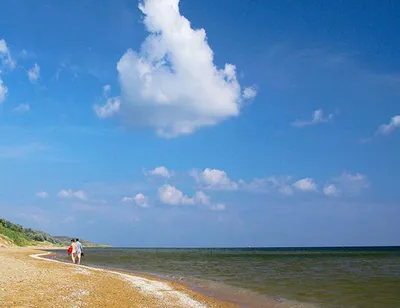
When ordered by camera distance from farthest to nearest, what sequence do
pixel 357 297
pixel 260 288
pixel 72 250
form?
pixel 72 250 → pixel 260 288 → pixel 357 297

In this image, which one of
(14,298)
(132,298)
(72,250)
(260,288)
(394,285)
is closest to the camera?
(14,298)

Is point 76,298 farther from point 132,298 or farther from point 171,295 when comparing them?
point 171,295

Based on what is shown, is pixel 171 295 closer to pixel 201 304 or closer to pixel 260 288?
pixel 201 304

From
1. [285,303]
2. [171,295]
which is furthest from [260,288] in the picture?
[171,295]

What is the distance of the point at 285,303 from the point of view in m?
24.5

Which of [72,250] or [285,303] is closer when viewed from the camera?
[285,303]

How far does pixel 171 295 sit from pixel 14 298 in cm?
958

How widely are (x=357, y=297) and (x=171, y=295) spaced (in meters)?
13.1

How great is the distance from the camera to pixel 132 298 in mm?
20750

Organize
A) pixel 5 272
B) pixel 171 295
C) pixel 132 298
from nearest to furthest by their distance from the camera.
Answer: pixel 132 298 → pixel 171 295 → pixel 5 272

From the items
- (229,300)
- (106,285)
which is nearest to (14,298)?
(106,285)

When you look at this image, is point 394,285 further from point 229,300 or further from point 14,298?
point 14,298

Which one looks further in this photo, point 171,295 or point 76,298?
point 171,295

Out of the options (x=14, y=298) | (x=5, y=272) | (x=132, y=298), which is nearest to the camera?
(x=14, y=298)
